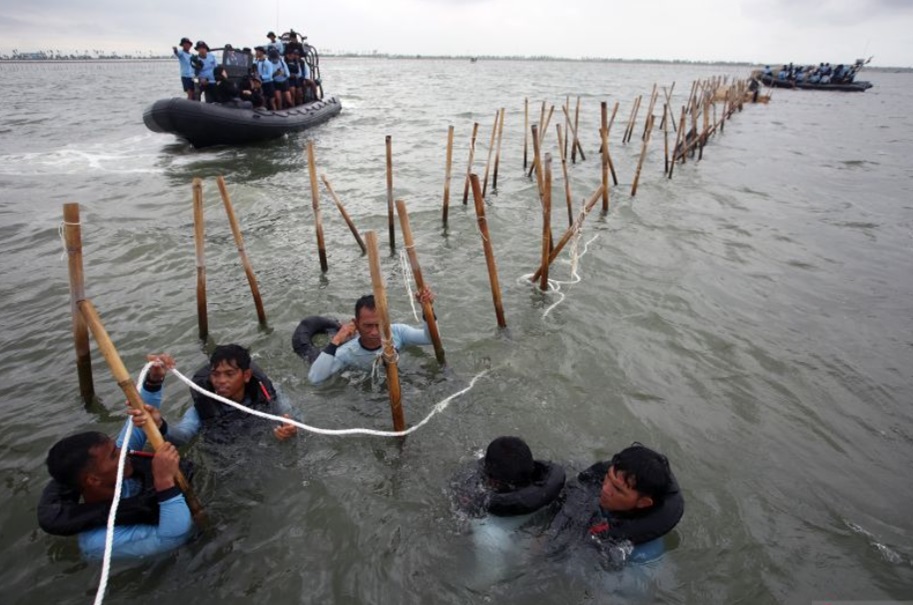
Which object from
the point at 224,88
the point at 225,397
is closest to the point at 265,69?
the point at 224,88

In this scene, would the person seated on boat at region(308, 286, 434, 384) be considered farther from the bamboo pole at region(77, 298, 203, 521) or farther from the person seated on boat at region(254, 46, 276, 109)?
the person seated on boat at region(254, 46, 276, 109)

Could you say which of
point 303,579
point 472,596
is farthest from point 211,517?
point 472,596

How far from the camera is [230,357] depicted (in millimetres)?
4316

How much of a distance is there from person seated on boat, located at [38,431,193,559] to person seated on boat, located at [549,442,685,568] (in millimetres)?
2898

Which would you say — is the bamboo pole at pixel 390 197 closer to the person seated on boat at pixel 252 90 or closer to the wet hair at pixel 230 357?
the wet hair at pixel 230 357

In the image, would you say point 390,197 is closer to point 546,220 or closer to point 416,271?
point 546,220

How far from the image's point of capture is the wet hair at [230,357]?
14.1 feet

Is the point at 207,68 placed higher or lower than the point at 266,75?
higher

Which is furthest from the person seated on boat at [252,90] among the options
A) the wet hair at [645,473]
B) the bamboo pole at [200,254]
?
the wet hair at [645,473]

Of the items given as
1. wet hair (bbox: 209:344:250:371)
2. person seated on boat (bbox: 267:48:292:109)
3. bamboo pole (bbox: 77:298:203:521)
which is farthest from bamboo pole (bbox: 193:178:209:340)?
person seated on boat (bbox: 267:48:292:109)

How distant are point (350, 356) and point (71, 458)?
9.50ft

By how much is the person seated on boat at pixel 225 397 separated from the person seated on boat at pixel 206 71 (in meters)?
17.1

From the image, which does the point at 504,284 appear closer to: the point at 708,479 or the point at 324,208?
the point at 708,479

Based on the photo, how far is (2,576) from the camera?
357cm
